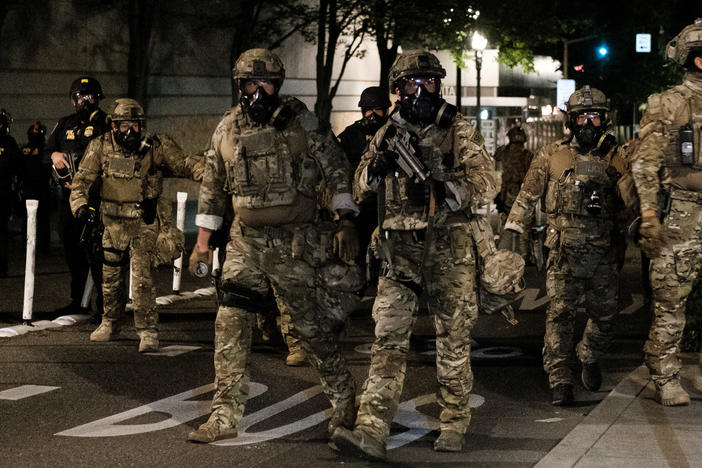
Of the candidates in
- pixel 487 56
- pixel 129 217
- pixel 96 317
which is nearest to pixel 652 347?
pixel 129 217

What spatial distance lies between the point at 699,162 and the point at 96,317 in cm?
614

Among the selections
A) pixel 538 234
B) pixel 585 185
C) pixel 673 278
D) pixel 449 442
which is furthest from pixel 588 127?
pixel 538 234

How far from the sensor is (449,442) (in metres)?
6.86

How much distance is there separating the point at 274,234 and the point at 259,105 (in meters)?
0.71

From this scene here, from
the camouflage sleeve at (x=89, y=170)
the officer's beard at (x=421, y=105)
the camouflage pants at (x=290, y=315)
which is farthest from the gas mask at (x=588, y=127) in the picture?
the camouflage sleeve at (x=89, y=170)

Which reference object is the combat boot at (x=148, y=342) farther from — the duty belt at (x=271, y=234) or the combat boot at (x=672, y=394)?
the combat boot at (x=672, y=394)

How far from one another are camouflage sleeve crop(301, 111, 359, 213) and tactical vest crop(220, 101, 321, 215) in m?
0.06

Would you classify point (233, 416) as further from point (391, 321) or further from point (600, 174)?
point (600, 174)

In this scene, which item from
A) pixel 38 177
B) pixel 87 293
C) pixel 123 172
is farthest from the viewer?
pixel 38 177

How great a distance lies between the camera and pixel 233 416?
23.0 feet

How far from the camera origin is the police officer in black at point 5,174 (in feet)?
50.1

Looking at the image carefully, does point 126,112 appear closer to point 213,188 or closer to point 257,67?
point 213,188

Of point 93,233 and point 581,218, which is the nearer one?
point 581,218

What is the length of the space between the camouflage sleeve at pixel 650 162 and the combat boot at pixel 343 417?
2149 mm
